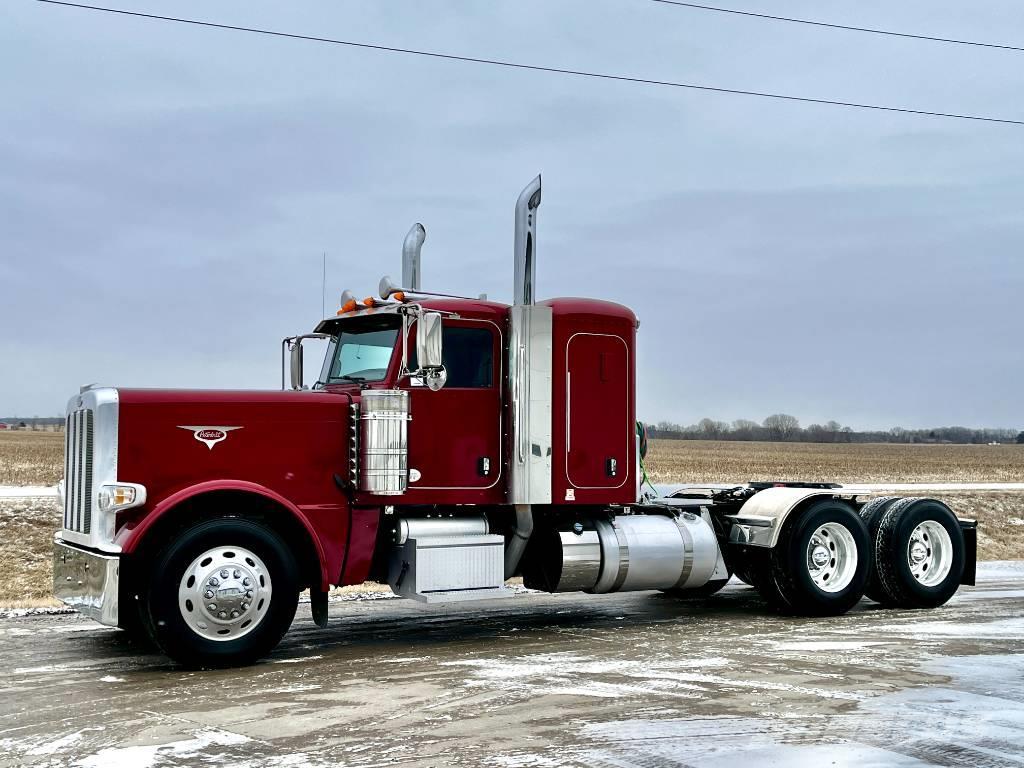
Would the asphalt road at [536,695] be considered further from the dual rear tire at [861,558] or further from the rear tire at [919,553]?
the rear tire at [919,553]

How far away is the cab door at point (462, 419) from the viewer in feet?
34.3

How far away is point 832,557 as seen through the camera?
12797 mm

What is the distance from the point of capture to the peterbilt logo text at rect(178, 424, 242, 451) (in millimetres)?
9438

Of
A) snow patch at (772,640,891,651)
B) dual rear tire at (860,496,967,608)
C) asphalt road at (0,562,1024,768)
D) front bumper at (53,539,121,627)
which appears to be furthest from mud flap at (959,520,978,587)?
front bumper at (53,539,121,627)

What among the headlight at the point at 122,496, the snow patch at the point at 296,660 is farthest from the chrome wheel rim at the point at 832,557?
the headlight at the point at 122,496

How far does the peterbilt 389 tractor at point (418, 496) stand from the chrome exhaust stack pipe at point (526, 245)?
0.02 meters

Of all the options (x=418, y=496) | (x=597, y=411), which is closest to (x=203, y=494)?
(x=418, y=496)

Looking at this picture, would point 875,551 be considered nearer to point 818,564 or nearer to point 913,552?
point 913,552

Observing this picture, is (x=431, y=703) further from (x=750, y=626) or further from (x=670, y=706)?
(x=750, y=626)

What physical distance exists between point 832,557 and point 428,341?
568cm

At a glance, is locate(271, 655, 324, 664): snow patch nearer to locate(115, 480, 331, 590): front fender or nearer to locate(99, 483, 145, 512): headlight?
locate(115, 480, 331, 590): front fender

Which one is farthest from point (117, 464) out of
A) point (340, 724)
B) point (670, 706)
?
point (670, 706)

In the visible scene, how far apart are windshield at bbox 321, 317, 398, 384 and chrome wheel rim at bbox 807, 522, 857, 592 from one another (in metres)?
5.14

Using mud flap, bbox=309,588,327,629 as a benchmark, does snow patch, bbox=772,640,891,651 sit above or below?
below
